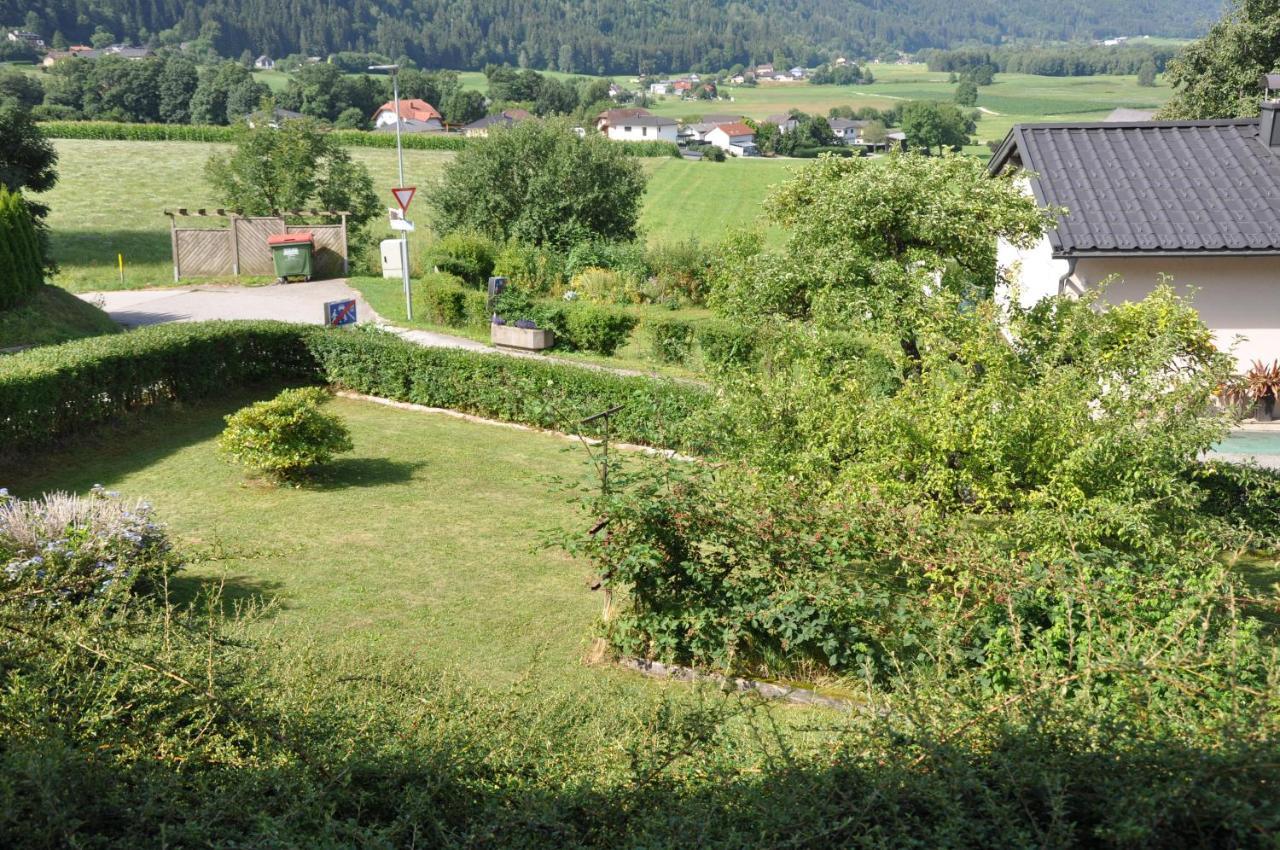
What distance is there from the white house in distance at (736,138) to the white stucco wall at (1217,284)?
307 ft

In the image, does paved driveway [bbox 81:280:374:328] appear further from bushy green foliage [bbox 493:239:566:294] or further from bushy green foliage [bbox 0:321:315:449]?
bushy green foliage [bbox 0:321:315:449]

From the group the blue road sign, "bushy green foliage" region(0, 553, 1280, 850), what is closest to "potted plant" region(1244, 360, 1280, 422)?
"bushy green foliage" region(0, 553, 1280, 850)

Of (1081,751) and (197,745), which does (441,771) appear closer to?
(197,745)

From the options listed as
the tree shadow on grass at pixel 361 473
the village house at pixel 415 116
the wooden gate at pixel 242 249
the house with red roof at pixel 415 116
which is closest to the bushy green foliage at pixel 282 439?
the tree shadow on grass at pixel 361 473

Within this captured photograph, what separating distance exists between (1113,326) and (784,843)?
7.32 m

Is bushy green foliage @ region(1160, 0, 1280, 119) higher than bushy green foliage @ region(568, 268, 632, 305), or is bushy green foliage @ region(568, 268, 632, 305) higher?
bushy green foliage @ region(1160, 0, 1280, 119)

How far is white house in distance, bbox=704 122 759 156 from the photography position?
10886cm

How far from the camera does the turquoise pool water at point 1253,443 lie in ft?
46.1

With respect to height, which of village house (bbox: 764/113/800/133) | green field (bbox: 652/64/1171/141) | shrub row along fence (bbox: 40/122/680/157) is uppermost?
green field (bbox: 652/64/1171/141)

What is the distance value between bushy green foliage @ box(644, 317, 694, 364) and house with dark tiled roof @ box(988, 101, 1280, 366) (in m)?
6.14

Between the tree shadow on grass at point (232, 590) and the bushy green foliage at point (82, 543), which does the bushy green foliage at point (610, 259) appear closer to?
the tree shadow on grass at point (232, 590)

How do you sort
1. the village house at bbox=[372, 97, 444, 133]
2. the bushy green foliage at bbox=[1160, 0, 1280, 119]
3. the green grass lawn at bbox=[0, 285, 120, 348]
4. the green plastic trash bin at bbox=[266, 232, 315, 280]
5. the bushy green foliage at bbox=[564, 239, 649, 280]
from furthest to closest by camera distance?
the village house at bbox=[372, 97, 444, 133], the green plastic trash bin at bbox=[266, 232, 315, 280], the bushy green foliage at bbox=[564, 239, 649, 280], the bushy green foliage at bbox=[1160, 0, 1280, 119], the green grass lawn at bbox=[0, 285, 120, 348]

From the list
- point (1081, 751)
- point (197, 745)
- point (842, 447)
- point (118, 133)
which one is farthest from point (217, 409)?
point (118, 133)

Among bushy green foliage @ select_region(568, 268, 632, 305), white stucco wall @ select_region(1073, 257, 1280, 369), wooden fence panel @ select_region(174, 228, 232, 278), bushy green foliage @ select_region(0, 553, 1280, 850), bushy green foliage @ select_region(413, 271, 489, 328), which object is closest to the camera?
bushy green foliage @ select_region(0, 553, 1280, 850)
